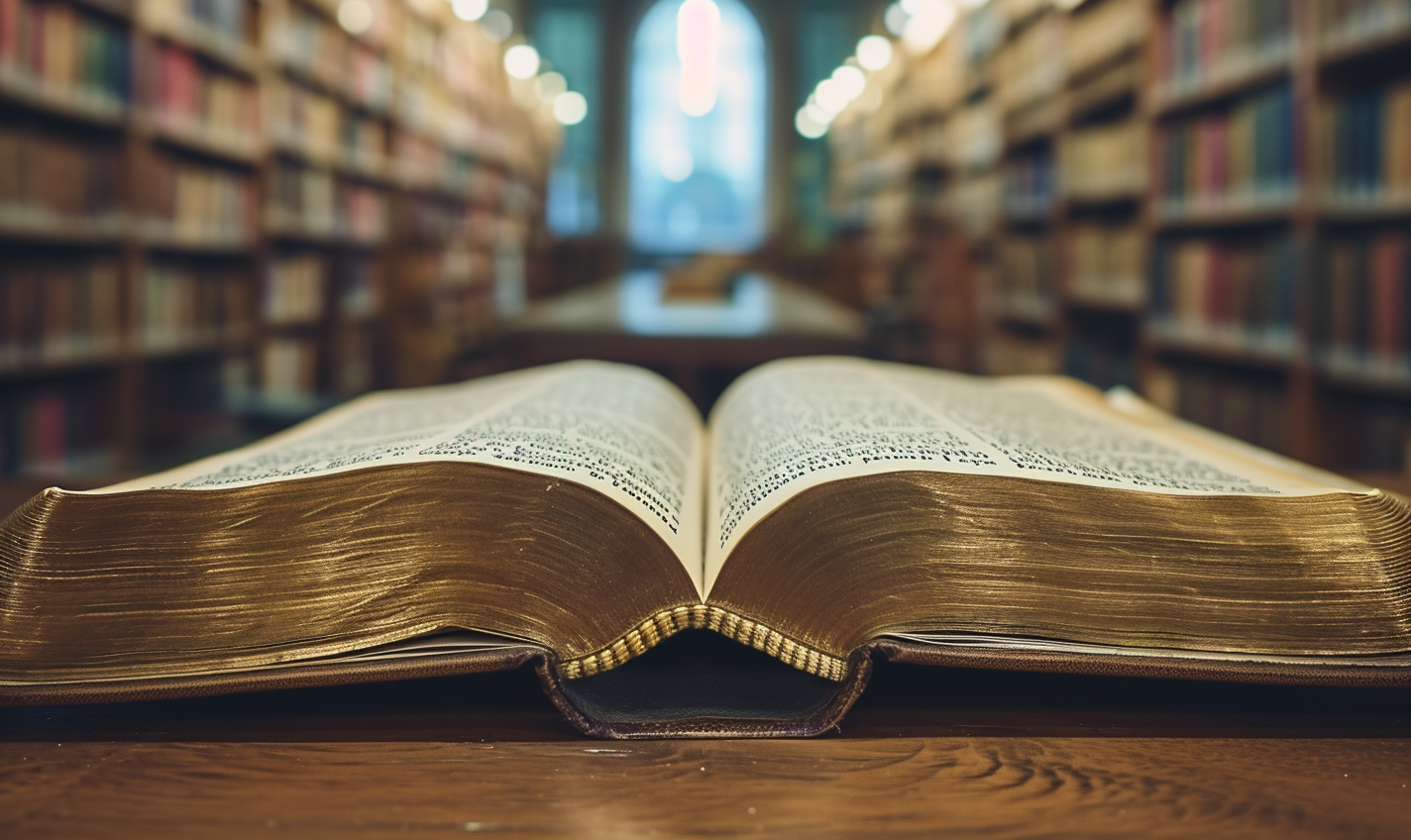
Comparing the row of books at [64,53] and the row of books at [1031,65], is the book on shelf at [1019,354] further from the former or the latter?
the row of books at [64,53]

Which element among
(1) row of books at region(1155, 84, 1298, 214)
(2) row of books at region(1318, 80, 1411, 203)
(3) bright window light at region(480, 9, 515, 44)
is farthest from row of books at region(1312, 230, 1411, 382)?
(3) bright window light at region(480, 9, 515, 44)

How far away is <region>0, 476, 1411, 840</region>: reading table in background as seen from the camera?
0.34 m

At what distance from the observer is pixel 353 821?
34 centimetres

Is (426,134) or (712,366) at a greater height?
(426,134)

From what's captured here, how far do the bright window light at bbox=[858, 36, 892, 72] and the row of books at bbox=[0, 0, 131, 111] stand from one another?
6204 millimetres

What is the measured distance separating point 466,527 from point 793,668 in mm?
158

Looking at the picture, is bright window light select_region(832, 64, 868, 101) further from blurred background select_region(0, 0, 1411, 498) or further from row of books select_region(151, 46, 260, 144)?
row of books select_region(151, 46, 260, 144)

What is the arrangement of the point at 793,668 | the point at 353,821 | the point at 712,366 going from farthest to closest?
1. the point at 712,366
2. the point at 793,668
3. the point at 353,821

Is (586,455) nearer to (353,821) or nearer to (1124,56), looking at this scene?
(353,821)

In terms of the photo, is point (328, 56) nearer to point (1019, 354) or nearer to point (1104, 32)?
point (1104, 32)

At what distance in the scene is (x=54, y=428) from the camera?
9.69ft

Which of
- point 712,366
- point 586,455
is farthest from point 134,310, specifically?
point 586,455

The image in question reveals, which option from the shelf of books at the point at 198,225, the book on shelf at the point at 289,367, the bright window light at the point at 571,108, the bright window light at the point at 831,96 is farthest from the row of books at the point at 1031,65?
the bright window light at the point at 571,108

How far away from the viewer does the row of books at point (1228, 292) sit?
254 cm
